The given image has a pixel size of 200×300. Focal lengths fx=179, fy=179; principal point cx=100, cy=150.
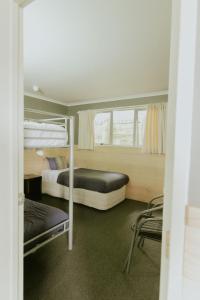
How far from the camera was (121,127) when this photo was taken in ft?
14.7

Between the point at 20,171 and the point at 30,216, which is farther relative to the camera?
the point at 30,216

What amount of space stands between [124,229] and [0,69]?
2.56 metres

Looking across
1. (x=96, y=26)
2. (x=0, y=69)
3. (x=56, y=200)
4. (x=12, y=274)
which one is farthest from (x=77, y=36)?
(x=56, y=200)

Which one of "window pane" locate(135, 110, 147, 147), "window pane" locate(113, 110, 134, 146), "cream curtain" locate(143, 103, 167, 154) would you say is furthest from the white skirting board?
"window pane" locate(113, 110, 134, 146)

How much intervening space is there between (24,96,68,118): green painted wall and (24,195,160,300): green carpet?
302 centimetres

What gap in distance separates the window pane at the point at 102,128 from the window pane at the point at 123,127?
199mm

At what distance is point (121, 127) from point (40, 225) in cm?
323

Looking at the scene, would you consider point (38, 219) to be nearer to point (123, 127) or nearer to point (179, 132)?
point (179, 132)

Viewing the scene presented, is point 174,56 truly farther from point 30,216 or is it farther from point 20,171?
point 30,216

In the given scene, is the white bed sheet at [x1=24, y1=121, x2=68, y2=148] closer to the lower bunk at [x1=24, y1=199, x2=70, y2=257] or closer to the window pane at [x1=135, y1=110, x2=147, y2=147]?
the lower bunk at [x1=24, y1=199, x2=70, y2=257]

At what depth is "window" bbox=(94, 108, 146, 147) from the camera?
4.26m

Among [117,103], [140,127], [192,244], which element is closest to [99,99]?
[117,103]

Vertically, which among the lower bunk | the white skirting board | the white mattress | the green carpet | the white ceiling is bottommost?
the green carpet

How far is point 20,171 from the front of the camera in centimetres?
103
